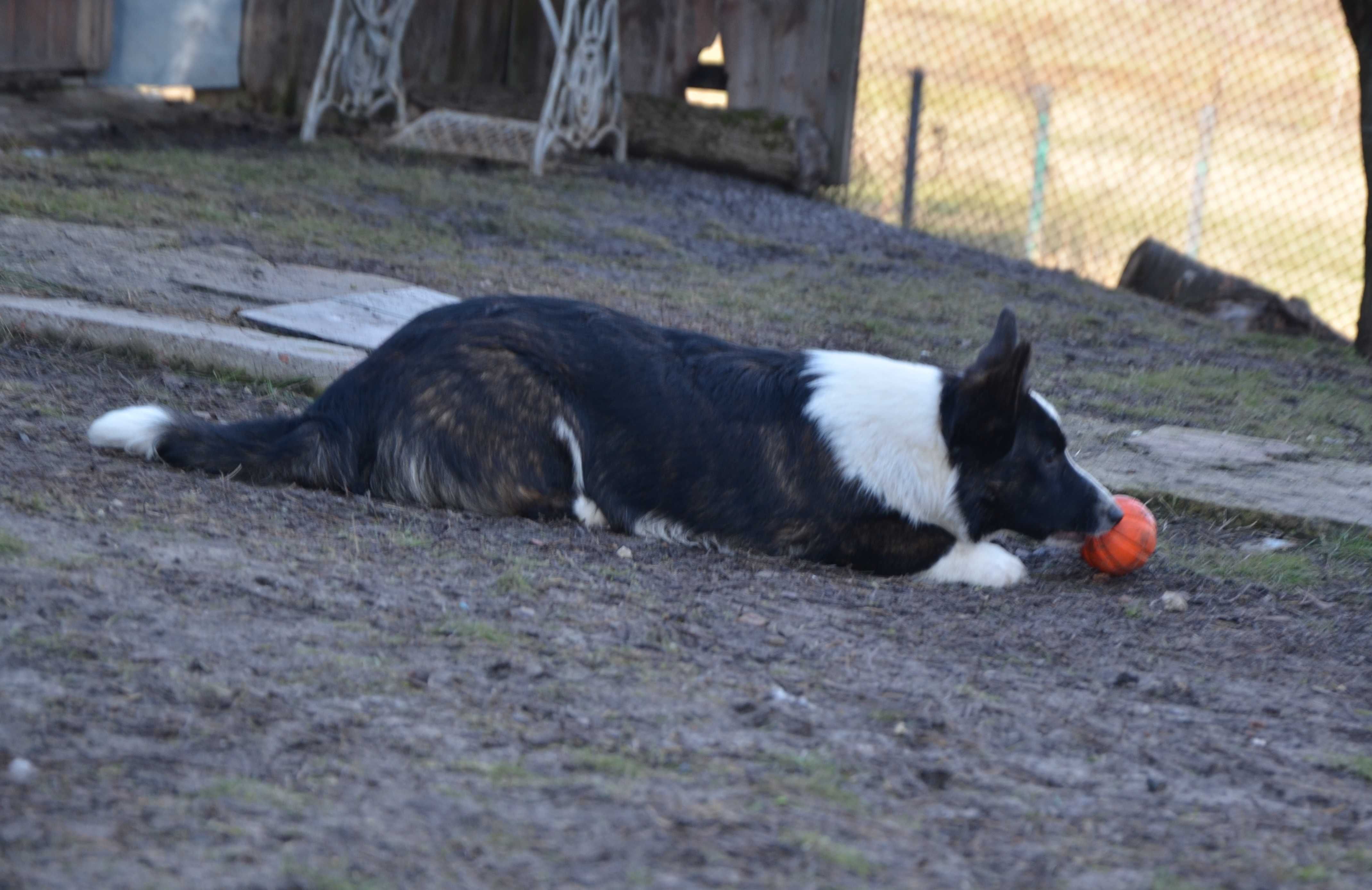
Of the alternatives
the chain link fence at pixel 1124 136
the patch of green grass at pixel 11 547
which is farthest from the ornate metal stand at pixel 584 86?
the patch of green grass at pixel 11 547

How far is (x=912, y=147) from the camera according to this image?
1198 cm

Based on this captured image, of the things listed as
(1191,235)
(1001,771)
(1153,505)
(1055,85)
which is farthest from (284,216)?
(1055,85)

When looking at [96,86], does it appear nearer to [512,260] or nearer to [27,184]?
[27,184]

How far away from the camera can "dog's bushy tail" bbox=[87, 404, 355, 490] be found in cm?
408

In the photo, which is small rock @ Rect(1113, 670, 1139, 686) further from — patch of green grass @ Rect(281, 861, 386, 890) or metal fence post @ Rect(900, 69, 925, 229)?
metal fence post @ Rect(900, 69, 925, 229)

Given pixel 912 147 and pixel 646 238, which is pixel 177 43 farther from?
pixel 912 147

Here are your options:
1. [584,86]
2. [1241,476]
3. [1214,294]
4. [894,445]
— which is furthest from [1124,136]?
[894,445]

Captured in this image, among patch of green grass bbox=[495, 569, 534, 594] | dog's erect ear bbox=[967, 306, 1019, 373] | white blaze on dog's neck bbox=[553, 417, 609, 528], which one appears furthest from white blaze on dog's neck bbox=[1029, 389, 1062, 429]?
patch of green grass bbox=[495, 569, 534, 594]

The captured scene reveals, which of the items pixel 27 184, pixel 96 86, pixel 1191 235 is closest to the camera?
pixel 27 184

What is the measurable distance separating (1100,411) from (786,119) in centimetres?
583

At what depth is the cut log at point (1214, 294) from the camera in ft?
31.0

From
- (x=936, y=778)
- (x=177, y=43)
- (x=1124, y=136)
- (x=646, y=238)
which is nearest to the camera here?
(x=936, y=778)

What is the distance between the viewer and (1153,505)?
5.04 metres

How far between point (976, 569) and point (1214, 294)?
21.0ft
